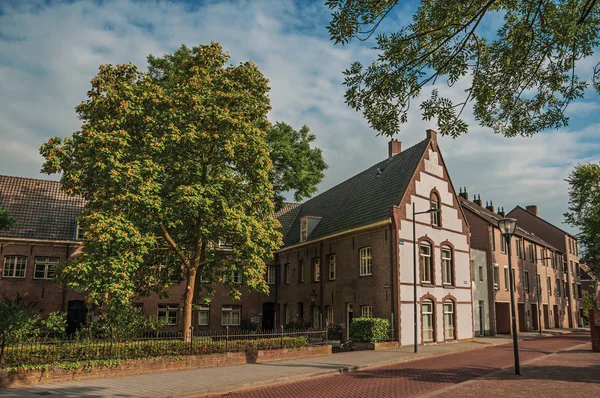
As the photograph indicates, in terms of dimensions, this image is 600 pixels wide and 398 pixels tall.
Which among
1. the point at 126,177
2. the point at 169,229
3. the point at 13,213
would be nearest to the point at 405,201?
the point at 169,229

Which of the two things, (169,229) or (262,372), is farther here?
(169,229)

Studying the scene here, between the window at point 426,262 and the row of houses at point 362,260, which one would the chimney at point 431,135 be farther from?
the window at point 426,262

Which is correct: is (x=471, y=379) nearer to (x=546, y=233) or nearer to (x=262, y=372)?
(x=262, y=372)

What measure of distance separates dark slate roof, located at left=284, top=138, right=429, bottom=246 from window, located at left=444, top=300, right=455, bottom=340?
7035 millimetres

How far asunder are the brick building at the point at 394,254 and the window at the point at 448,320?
6 centimetres

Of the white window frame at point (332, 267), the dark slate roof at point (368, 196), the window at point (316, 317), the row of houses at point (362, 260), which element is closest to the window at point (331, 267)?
the white window frame at point (332, 267)

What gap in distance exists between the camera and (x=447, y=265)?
2819 centimetres

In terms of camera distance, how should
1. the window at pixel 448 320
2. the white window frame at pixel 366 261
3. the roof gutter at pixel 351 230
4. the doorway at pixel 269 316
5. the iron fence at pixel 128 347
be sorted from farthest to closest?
the doorway at pixel 269 316
the window at pixel 448 320
the white window frame at pixel 366 261
the roof gutter at pixel 351 230
the iron fence at pixel 128 347

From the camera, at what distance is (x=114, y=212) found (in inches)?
655

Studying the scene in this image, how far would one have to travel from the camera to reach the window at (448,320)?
2695 centimetres

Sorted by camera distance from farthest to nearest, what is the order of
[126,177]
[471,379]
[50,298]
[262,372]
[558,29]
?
[50,298], [126,177], [262,372], [471,379], [558,29]

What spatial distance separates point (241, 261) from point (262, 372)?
5.43 m

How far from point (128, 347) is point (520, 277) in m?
37.3

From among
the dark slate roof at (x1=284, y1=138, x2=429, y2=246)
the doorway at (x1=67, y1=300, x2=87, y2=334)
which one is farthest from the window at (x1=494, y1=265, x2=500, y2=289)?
the doorway at (x1=67, y1=300, x2=87, y2=334)
